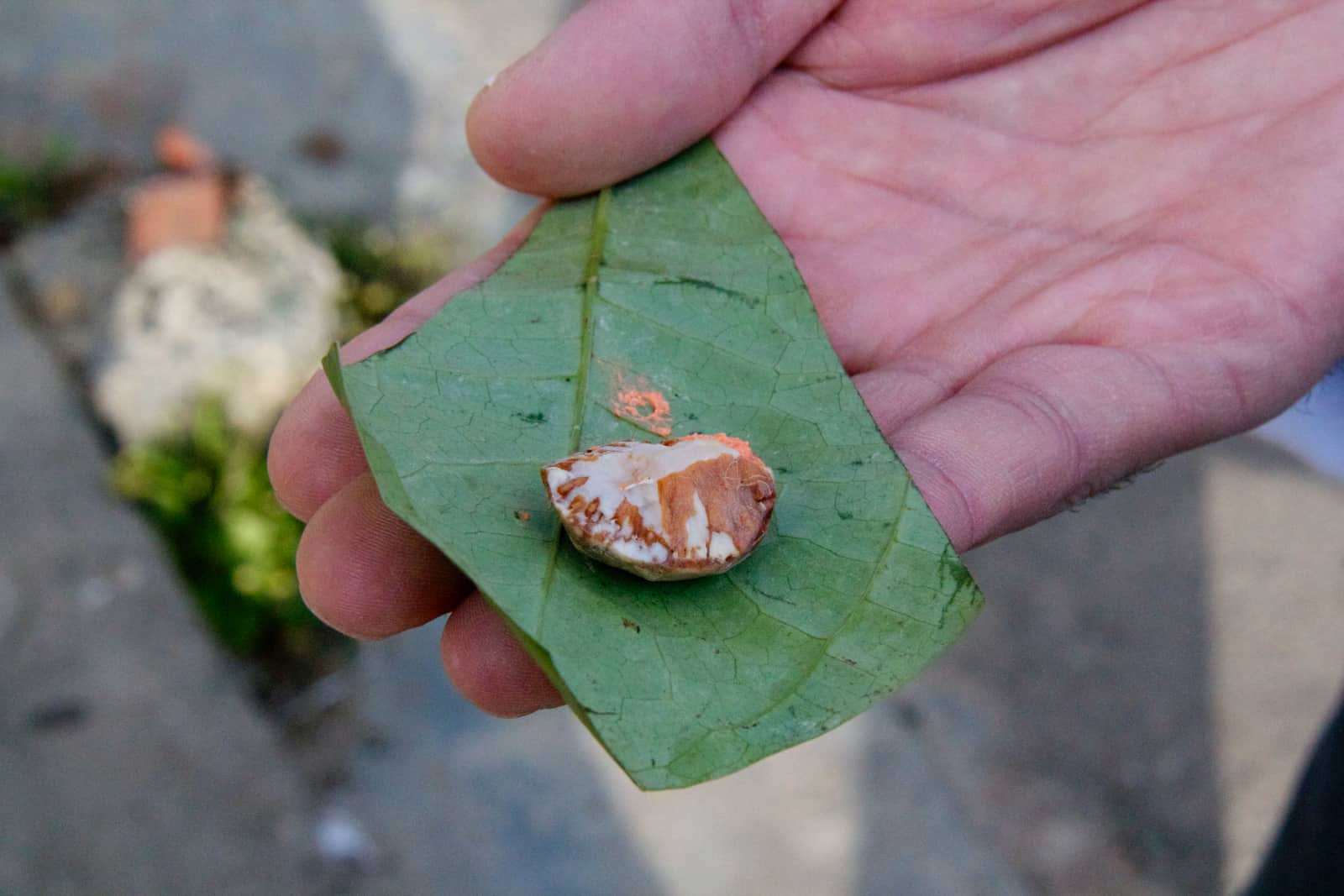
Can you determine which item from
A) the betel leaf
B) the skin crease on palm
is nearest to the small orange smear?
the betel leaf

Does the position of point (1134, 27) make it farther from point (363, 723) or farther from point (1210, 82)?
point (363, 723)

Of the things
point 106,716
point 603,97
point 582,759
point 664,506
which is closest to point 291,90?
point 106,716

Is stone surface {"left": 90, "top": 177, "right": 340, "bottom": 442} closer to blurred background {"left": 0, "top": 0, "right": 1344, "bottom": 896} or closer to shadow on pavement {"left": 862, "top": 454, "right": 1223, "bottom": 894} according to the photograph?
blurred background {"left": 0, "top": 0, "right": 1344, "bottom": 896}

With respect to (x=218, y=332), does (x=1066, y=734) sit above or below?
below

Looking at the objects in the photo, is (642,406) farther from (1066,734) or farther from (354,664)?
(1066,734)

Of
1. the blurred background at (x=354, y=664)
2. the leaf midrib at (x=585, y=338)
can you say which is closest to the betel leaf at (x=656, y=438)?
the leaf midrib at (x=585, y=338)

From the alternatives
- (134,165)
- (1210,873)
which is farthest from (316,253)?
(1210,873)

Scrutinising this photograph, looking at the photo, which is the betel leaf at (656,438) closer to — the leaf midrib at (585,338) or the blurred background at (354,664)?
the leaf midrib at (585,338)
